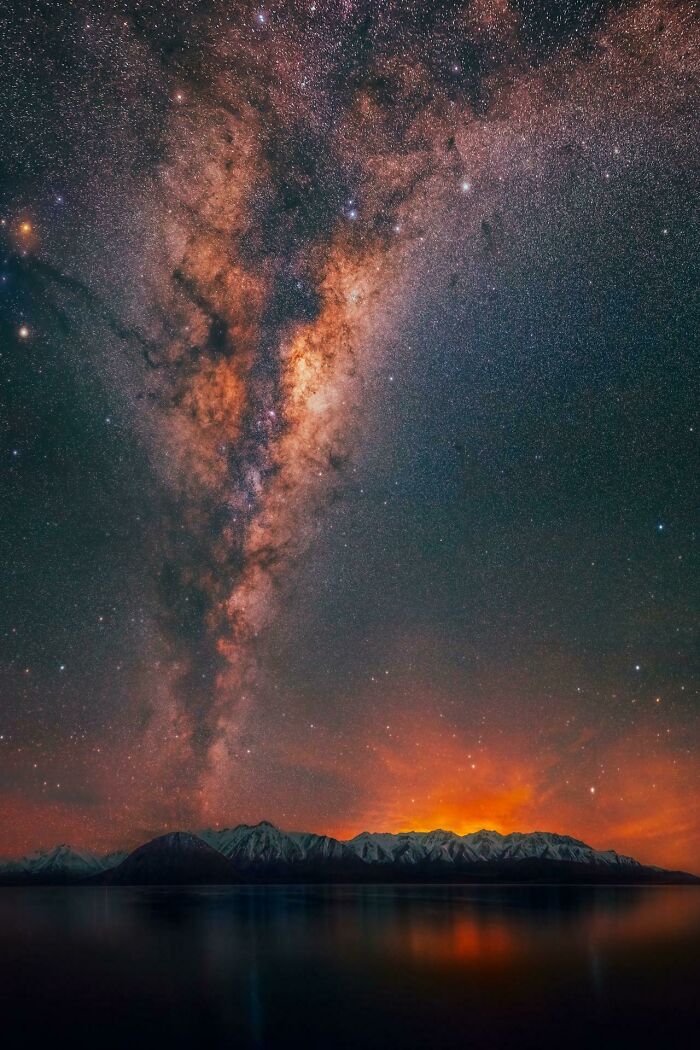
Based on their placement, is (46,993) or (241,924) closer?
(46,993)

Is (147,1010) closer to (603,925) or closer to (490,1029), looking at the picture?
(490,1029)

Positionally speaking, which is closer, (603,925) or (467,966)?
(467,966)

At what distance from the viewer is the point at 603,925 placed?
7450 cm

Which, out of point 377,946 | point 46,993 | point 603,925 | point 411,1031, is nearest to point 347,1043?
point 411,1031

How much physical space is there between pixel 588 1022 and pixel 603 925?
58865mm

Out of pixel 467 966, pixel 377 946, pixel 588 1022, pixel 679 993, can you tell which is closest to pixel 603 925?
pixel 377 946

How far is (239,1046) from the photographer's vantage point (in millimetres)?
21672

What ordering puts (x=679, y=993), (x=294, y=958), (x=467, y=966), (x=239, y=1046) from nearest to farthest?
Answer: (x=239, y=1046) → (x=679, y=993) → (x=467, y=966) → (x=294, y=958)

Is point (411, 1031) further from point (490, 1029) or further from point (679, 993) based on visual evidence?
point (679, 993)

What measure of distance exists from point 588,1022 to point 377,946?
30247mm

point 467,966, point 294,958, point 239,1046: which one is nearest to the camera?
point 239,1046

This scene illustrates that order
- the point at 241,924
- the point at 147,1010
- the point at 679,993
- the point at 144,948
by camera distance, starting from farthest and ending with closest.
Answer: the point at 241,924 → the point at 144,948 → the point at 679,993 → the point at 147,1010

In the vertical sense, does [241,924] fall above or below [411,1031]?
below

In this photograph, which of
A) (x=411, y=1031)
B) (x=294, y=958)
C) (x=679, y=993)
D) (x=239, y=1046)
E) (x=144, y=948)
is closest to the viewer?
(x=239, y=1046)
